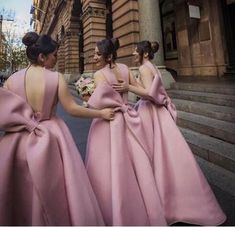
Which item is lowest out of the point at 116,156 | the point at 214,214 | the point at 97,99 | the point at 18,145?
the point at 214,214

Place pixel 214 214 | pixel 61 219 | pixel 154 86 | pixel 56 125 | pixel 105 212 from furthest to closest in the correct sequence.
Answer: pixel 154 86 → pixel 214 214 → pixel 105 212 → pixel 56 125 → pixel 61 219

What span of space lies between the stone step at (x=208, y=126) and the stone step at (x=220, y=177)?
0.71m

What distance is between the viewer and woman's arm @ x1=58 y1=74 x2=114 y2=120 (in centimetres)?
228

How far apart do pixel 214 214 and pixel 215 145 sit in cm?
216

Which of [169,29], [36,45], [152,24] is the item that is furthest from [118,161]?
[169,29]

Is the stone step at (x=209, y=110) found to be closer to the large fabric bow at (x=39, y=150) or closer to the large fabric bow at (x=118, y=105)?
the large fabric bow at (x=118, y=105)

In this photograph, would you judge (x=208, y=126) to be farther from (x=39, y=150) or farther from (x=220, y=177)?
(x=39, y=150)

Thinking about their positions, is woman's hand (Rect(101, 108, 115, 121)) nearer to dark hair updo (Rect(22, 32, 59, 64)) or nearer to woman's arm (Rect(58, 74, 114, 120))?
woman's arm (Rect(58, 74, 114, 120))

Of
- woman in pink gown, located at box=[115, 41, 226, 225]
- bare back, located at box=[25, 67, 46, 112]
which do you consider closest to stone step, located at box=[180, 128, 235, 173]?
woman in pink gown, located at box=[115, 41, 226, 225]

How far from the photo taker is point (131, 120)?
2.78 m

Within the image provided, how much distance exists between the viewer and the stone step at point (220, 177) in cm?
357

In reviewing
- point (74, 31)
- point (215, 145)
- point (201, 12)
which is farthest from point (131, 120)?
point (74, 31)

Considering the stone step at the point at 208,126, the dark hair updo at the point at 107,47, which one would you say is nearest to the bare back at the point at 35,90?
the dark hair updo at the point at 107,47

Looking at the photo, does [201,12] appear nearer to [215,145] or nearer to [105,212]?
[215,145]
